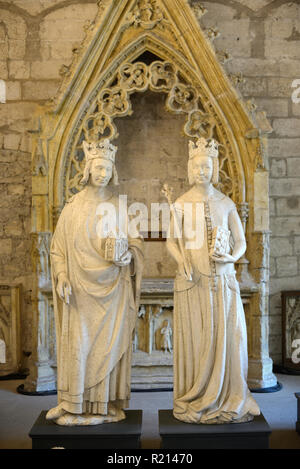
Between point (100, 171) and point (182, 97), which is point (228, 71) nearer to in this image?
point (182, 97)

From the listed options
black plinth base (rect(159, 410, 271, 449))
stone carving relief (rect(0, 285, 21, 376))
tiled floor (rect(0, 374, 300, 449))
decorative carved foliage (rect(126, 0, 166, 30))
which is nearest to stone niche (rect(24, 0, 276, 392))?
decorative carved foliage (rect(126, 0, 166, 30))

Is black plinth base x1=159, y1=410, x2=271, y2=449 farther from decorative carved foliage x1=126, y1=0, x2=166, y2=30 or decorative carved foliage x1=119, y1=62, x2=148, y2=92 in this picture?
decorative carved foliage x1=126, y1=0, x2=166, y2=30

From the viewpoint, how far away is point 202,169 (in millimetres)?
3447

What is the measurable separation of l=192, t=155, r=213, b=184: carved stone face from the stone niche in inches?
63.3

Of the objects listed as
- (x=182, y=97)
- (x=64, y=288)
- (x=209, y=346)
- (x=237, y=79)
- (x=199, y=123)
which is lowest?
(x=209, y=346)

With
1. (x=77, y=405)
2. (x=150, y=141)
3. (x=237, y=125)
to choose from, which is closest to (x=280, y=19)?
(x=237, y=125)

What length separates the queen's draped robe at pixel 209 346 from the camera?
3.37m

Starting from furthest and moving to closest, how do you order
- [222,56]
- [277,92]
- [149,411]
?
[277,92] < [222,56] < [149,411]

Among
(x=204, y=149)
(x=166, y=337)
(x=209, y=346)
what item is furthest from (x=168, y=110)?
(x=209, y=346)

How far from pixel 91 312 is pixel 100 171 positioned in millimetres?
872

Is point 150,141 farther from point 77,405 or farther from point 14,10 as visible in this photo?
point 77,405

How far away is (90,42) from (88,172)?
6.57 feet

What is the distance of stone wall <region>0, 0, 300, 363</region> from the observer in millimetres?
5422

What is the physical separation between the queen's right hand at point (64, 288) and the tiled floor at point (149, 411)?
107cm
